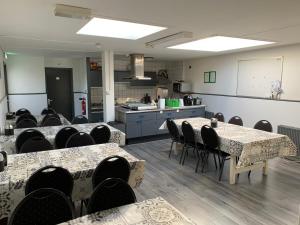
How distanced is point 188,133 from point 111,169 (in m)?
2.19

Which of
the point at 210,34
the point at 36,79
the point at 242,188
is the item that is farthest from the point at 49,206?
the point at 36,79

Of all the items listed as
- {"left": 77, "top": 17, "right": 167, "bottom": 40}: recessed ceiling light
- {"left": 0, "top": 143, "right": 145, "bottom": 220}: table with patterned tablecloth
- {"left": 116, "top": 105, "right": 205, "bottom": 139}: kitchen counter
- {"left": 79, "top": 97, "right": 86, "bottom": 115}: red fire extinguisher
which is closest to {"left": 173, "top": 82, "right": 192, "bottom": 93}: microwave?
{"left": 116, "top": 105, "right": 205, "bottom": 139}: kitchen counter

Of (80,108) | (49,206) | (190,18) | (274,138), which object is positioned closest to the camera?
(49,206)

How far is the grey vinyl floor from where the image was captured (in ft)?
8.65

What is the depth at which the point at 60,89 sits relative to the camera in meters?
7.92

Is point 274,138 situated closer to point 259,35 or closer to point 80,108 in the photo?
point 259,35

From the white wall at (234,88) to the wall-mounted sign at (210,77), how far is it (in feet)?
0.36

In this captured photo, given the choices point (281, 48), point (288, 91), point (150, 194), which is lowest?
point (150, 194)

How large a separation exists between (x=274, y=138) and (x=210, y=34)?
1823 millimetres

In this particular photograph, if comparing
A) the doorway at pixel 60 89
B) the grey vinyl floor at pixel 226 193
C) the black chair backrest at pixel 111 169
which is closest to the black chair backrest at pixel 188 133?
the grey vinyl floor at pixel 226 193

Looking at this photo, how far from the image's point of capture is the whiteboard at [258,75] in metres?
4.95

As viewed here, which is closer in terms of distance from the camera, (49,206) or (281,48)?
(49,206)

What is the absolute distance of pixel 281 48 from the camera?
4.78m

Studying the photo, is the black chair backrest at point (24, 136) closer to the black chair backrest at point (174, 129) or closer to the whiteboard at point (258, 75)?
the black chair backrest at point (174, 129)
